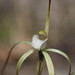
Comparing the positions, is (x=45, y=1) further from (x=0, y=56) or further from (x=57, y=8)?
(x=0, y=56)

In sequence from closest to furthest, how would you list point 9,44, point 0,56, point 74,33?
point 0,56 → point 9,44 → point 74,33

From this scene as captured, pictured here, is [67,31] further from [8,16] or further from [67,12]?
[8,16]

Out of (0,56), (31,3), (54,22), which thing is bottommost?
(0,56)

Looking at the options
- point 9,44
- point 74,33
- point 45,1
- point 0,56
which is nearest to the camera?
point 0,56

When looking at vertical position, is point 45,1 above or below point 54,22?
above

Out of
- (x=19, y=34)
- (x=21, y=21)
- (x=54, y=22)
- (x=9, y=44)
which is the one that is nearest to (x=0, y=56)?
(x=9, y=44)

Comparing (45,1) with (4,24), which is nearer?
(4,24)
